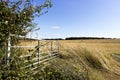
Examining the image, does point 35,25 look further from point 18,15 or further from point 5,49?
point 5,49

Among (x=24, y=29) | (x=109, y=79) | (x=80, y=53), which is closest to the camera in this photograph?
(x=24, y=29)

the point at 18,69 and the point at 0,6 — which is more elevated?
the point at 0,6

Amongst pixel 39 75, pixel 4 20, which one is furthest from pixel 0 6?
pixel 39 75

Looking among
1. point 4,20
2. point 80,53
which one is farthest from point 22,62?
point 80,53

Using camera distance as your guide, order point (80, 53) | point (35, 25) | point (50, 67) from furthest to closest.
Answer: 1. point (80, 53)
2. point (50, 67)
3. point (35, 25)

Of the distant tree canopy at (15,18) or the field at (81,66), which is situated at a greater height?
the distant tree canopy at (15,18)

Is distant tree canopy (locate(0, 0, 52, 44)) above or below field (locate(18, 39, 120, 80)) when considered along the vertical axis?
above

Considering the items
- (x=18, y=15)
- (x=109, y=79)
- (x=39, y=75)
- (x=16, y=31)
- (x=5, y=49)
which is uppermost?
(x=18, y=15)

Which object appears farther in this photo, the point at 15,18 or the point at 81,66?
the point at 81,66

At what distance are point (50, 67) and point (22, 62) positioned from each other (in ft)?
11.1

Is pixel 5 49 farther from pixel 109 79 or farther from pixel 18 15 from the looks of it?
pixel 109 79

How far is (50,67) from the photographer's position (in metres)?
11.2

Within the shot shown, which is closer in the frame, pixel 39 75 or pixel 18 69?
pixel 18 69

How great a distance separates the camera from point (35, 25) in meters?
8.94
